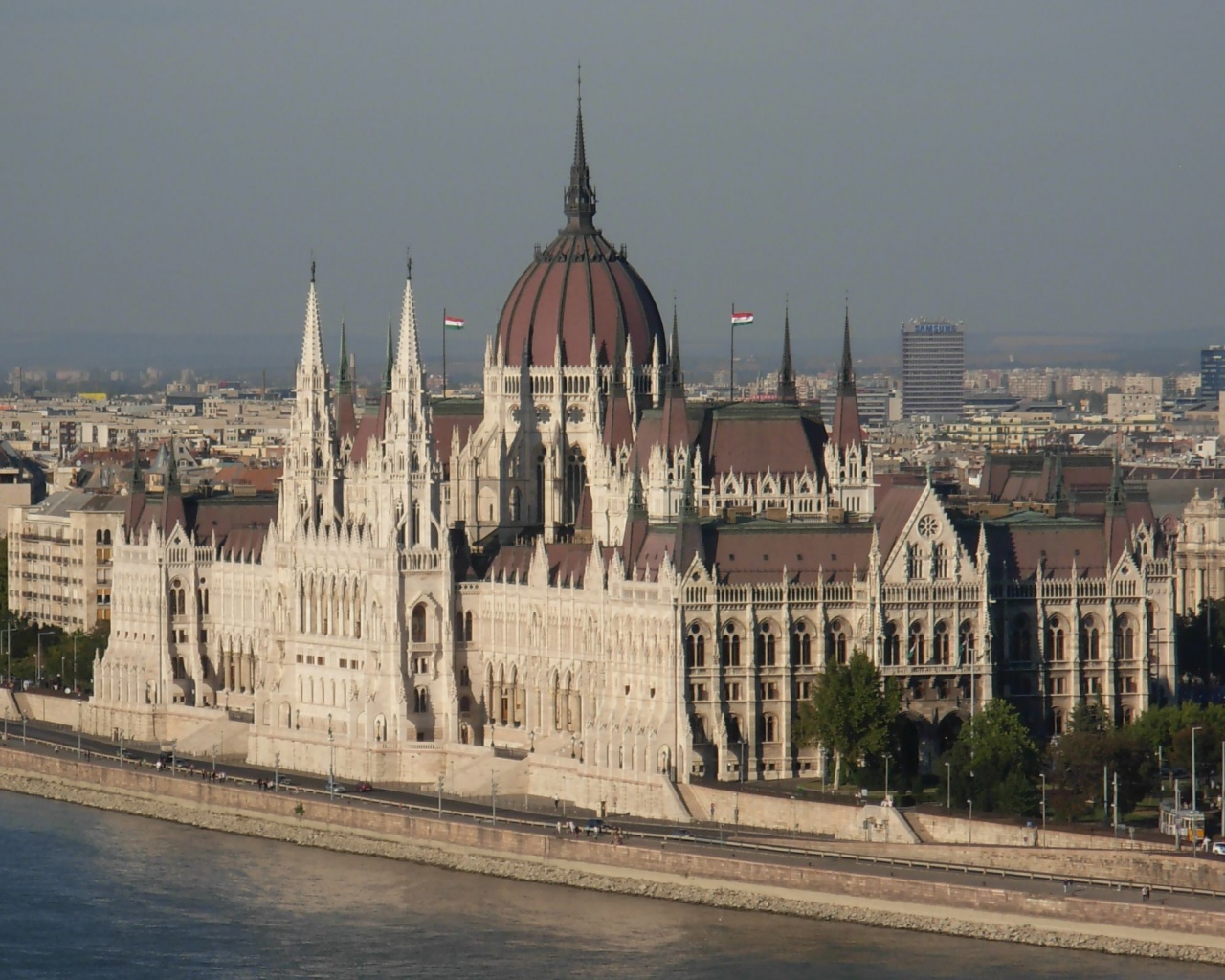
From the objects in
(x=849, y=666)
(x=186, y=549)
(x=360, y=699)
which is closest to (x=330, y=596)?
(x=360, y=699)

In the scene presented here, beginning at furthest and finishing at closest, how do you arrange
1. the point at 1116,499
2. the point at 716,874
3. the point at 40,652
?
the point at 40,652 < the point at 1116,499 < the point at 716,874

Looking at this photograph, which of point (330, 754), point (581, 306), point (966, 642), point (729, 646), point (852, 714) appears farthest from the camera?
point (581, 306)

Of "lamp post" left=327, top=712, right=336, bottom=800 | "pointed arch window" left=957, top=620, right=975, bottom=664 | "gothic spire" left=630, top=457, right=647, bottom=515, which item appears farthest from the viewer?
"lamp post" left=327, top=712, right=336, bottom=800

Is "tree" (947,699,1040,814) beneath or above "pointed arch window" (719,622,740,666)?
beneath

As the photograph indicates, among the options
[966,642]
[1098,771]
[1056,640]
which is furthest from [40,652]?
[1098,771]

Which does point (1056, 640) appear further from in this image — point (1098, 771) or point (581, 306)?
point (581, 306)

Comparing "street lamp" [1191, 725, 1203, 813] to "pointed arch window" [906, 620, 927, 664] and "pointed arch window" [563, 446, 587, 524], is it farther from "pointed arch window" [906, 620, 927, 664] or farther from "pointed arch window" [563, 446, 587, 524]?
"pointed arch window" [563, 446, 587, 524]

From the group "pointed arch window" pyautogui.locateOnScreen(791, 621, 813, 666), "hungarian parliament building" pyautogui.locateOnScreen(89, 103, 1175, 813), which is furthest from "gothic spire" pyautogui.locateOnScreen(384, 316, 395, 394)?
"pointed arch window" pyautogui.locateOnScreen(791, 621, 813, 666)

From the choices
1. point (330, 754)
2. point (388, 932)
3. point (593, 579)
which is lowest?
point (388, 932)
